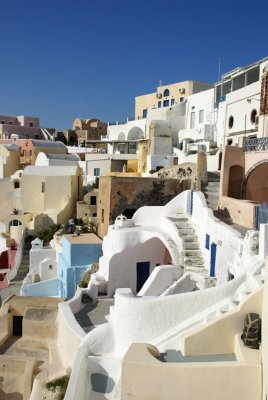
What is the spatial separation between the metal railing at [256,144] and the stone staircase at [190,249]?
4264 mm

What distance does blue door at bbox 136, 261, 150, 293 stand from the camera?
15.0m

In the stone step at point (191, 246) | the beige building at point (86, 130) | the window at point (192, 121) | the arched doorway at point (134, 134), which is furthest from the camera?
the beige building at point (86, 130)

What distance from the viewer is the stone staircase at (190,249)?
494 inches

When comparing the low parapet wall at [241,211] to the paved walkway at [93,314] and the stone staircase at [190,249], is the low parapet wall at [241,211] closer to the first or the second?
the stone staircase at [190,249]

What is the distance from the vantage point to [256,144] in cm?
1606

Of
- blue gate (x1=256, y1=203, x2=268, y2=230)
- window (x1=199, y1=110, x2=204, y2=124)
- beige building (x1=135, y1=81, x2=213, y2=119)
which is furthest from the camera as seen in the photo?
beige building (x1=135, y1=81, x2=213, y2=119)

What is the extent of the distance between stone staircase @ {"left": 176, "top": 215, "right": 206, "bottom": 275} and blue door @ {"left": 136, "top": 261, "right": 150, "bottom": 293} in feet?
6.72

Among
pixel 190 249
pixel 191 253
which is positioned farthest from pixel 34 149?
pixel 191 253

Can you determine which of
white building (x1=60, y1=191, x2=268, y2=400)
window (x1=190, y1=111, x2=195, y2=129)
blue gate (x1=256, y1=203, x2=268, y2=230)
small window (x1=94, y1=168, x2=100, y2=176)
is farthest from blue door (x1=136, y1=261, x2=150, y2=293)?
window (x1=190, y1=111, x2=195, y2=129)

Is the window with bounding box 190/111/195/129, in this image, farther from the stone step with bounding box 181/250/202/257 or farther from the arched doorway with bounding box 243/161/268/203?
the stone step with bounding box 181/250/202/257

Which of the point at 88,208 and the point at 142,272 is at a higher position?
the point at 88,208

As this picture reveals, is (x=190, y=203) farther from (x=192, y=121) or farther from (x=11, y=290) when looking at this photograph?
(x=192, y=121)

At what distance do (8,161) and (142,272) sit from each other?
90.1 feet

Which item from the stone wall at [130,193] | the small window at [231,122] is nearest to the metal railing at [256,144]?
the stone wall at [130,193]
